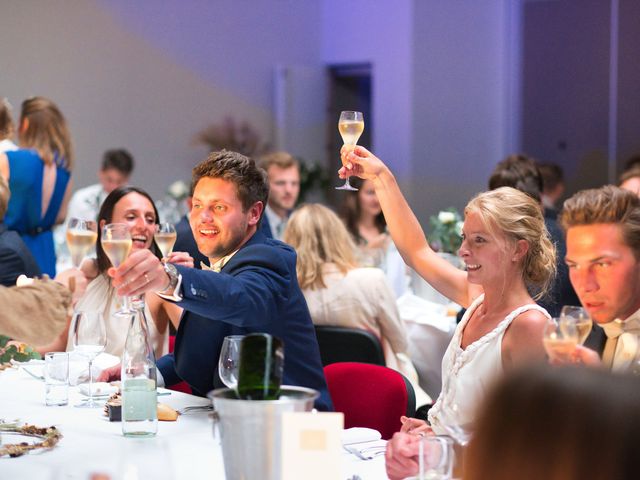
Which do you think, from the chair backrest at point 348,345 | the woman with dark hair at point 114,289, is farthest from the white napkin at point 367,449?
the chair backrest at point 348,345

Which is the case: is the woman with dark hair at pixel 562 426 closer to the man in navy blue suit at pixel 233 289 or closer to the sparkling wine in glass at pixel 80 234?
the man in navy blue suit at pixel 233 289

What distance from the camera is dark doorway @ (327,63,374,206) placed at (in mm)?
10680

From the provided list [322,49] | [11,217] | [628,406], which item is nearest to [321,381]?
[628,406]

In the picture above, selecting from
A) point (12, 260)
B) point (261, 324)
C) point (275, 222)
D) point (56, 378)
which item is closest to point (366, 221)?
point (275, 222)

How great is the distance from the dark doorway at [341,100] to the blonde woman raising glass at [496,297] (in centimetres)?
792

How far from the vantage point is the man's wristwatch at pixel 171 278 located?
7.56ft

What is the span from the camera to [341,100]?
10.9 meters

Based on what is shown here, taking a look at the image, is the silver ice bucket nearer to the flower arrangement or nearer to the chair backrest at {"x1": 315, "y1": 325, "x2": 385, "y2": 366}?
the chair backrest at {"x1": 315, "y1": 325, "x2": 385, "y2": 366}

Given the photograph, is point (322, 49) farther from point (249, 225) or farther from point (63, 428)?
point (63, 428)

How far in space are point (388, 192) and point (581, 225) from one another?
696 millimetres

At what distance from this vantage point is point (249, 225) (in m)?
3.02

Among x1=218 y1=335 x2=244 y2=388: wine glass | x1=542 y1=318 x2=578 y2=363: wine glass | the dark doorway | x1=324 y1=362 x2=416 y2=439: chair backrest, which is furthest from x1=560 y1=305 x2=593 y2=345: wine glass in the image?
the dark doorway

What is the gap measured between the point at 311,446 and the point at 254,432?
105 mm

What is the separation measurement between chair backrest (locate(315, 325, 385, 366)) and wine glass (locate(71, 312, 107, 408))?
5.27 ft
